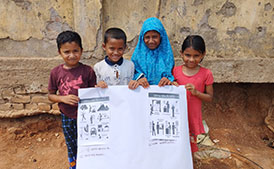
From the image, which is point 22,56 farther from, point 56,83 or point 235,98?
point 235,98

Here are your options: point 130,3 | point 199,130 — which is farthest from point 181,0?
point 199,130

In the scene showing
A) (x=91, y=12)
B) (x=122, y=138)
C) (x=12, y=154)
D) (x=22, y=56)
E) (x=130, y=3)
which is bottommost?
(x=12, y=154)

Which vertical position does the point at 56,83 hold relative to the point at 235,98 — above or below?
above


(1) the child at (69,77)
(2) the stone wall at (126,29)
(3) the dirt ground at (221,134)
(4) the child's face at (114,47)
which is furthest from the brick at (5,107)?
(4) the child's face at (114,47)

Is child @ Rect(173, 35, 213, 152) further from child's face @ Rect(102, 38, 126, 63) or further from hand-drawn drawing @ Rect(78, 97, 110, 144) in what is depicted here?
hand-drawn drawing @ Rect(78, 97, 110, 144)

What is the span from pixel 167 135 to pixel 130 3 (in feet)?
6.59

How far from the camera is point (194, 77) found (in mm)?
1603

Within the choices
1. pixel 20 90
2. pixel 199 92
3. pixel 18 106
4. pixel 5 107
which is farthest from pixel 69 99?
pixel 5 107

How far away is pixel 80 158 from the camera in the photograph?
4.45 feet

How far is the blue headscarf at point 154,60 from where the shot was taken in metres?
1.72

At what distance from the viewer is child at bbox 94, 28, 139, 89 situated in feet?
4.92

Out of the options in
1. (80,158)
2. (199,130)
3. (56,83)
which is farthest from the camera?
(199,130)

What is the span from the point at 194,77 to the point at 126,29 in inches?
58.6

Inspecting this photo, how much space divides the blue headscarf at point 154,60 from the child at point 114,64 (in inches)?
4.9
